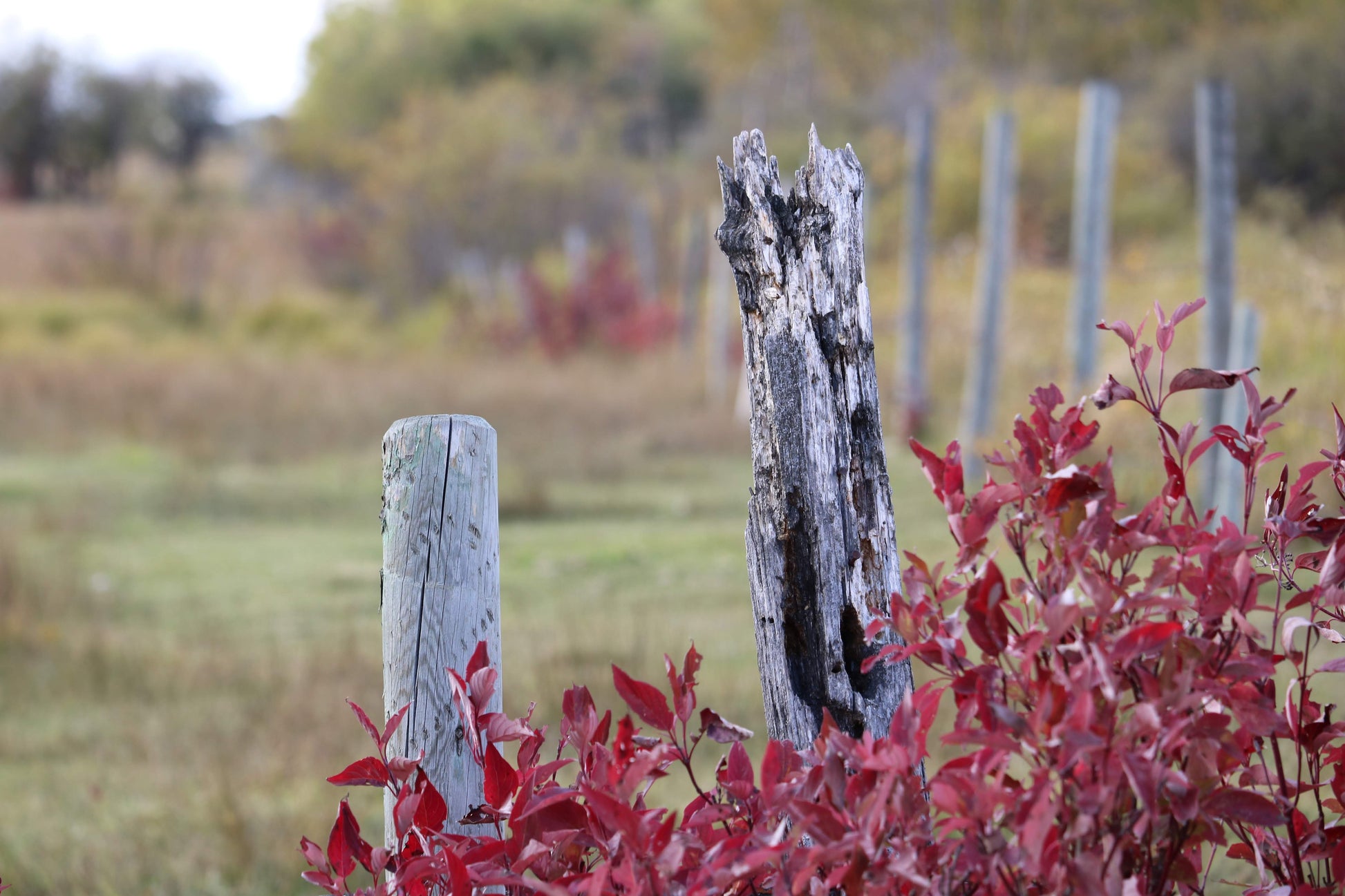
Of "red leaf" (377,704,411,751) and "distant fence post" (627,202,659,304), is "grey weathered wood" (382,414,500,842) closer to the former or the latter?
"red leaf" (377,704,411,751)

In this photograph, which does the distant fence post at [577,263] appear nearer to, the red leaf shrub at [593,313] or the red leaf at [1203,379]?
the red leaf shrub at [593,313]

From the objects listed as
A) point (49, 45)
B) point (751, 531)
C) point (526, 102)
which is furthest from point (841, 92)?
point (751, 531)

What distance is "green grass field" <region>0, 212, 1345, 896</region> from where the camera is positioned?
3680mm

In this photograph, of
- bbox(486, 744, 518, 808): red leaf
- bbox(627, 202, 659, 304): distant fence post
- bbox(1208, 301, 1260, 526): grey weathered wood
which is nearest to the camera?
bbox(486, 744, 518, 808): red leaf

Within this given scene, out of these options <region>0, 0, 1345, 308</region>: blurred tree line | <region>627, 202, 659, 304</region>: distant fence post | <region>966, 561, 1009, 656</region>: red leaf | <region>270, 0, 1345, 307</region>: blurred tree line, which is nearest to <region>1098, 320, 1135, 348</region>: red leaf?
<region>966, 561, 1009, 656</region>: red leaf

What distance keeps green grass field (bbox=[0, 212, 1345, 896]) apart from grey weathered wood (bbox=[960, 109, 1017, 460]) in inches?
10.7

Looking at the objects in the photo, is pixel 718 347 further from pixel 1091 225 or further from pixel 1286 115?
pixel 1286 115

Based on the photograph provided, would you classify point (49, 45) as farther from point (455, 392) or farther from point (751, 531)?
point (751, 531)

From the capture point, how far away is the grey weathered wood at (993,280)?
24.8 ft

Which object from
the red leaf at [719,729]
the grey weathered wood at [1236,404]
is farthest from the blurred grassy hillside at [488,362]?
the red leaf at [719,729]

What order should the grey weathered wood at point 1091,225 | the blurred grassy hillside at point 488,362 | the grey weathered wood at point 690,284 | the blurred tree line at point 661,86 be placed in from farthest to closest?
the blurred tree line at point 661,86 < the grey weathered wood at point 690,284 < the grey weathered wood at point 1091,225 < the blurred grassy hillside at point 488,362

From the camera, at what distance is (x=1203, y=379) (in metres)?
1.35

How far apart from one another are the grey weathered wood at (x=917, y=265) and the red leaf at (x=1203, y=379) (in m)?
7.33

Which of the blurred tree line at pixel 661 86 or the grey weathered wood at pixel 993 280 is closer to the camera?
the grey weathered wood at pixel 993 280
